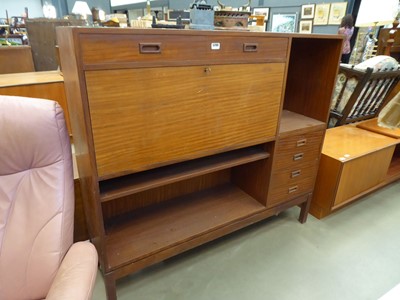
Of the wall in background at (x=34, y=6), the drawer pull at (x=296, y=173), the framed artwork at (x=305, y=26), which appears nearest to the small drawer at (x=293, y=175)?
the drawer pull at (x=296, y=173)

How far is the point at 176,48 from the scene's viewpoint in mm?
1101

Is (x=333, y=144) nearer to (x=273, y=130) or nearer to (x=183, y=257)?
(x=273, y=130)

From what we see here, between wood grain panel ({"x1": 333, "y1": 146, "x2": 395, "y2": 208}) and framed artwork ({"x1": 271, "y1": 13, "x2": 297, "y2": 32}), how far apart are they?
4.11 m

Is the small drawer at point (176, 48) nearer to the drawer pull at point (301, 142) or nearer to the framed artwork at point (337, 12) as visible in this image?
the drawer pull at point (301, 142)

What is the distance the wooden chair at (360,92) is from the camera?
2232mm

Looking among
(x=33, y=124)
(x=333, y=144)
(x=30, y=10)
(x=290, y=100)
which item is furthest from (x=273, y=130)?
(x=30, y=10)

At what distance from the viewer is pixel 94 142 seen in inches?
41.7

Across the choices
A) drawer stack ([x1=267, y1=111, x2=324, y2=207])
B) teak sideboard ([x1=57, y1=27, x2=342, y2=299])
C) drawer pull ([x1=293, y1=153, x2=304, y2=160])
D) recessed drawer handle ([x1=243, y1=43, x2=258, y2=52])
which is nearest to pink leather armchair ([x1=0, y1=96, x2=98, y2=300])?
teak sideboard ([x1=57, y1=27, x2=342, y2=299])

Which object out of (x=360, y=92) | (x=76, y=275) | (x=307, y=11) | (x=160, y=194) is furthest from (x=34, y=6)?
(x=76, y=275)

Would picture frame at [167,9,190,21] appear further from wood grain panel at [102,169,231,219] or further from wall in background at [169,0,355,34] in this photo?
wall in background at [169,0,355,34]

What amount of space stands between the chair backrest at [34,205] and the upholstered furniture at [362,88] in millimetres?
2206

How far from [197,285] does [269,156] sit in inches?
33.3

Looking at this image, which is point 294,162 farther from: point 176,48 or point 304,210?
point 176,48

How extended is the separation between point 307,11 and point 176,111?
5191 millimetres
